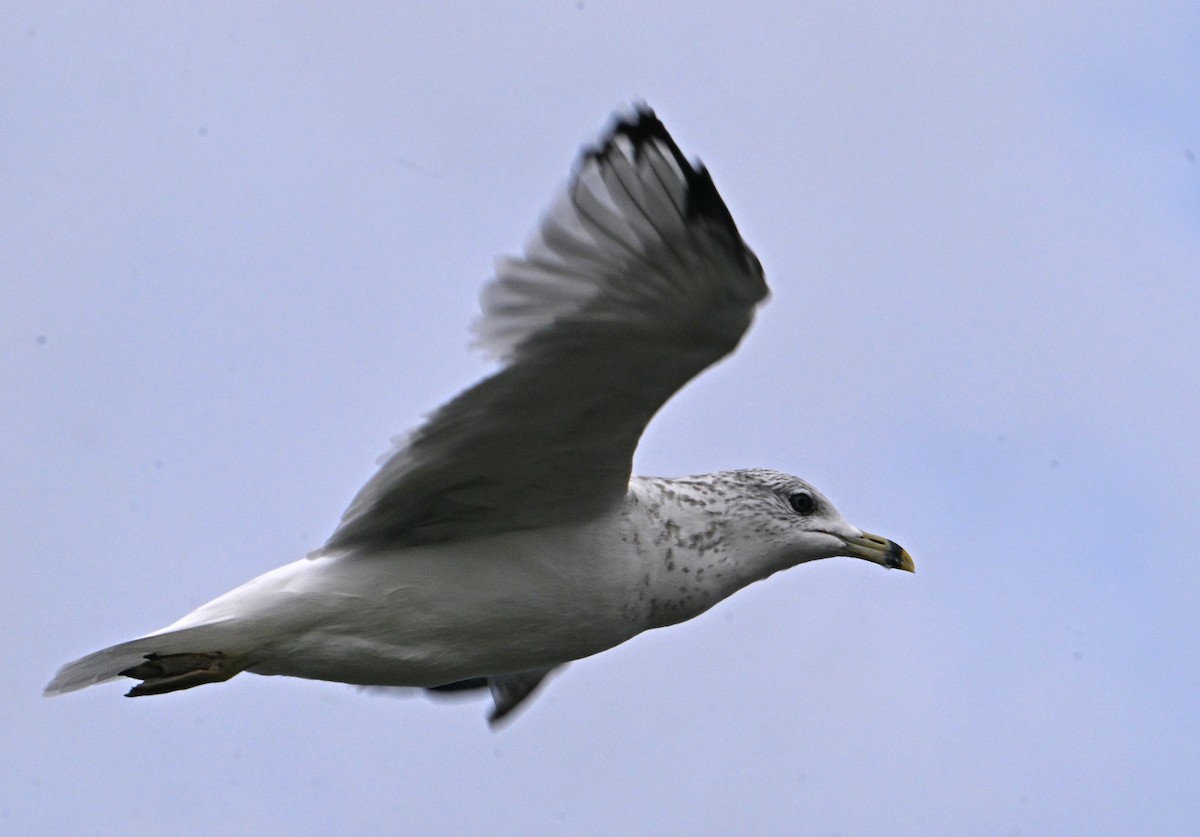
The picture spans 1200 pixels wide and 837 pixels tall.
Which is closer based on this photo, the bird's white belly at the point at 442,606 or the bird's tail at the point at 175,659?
the bird's tail at the point at 175,659

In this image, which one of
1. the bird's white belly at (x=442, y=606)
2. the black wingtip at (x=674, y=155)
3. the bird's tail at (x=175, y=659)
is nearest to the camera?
the black wingtip at (x=674, y=155)

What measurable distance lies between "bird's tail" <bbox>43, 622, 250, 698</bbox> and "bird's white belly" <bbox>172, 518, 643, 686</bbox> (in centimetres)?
8

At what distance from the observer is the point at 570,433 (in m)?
6.74

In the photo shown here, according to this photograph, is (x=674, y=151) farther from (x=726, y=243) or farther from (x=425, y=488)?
(x=425, y=488)

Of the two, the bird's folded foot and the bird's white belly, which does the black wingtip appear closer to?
the bird's white belly

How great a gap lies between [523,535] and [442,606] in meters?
0.45

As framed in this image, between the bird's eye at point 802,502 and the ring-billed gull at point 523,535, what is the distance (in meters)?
0.14

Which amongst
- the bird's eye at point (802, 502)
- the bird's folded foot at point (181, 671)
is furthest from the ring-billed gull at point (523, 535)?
the bird's eye at point (802, 502)

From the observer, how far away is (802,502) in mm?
7898

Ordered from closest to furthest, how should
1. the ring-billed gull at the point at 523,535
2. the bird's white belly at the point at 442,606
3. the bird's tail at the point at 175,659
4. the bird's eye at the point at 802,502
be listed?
the ring-billed gull at the point at 523,535
the bird's tail at the point at 175,659
the bird's white belly at the point at 442,606
the bird's eye at the point at 802,502

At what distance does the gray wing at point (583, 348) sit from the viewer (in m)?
5.88

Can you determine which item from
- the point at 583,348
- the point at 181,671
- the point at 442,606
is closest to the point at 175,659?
the point at 181,671

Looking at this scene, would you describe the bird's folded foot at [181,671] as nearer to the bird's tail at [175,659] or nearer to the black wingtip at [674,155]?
the bird's tail at [175,659]

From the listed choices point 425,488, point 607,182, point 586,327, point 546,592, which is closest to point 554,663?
point 546,592
